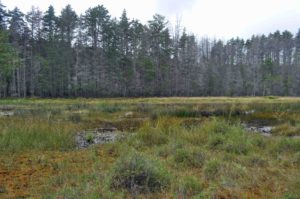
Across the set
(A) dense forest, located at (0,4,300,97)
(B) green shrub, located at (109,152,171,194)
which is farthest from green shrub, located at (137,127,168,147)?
(A) dense forest, located at (0,4,300,97)

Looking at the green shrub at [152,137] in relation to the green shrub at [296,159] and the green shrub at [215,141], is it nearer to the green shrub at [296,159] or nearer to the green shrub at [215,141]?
the green shrub at [215,141]

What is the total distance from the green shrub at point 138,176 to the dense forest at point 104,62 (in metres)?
44.8

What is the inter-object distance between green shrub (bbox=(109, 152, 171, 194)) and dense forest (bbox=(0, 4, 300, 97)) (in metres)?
44.8

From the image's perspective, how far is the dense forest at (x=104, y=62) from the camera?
60469 millimetres

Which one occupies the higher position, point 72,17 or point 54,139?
point 72,17

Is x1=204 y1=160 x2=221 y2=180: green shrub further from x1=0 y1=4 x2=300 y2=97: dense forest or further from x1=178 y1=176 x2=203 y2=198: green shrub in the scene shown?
x1=0 y1=4 x2=300 y2=97: dense forest

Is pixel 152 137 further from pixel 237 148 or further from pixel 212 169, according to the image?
pixel 212 169

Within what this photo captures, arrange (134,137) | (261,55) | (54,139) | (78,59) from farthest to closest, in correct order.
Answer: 1. (261,55)
2. (78,59)
3. (134,137)
4. (54,139)

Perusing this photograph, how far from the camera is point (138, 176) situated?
21.1ft

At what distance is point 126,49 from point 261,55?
1943 inches

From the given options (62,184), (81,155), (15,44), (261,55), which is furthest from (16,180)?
(261,55)

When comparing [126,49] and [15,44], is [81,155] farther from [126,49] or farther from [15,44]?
[126,49]

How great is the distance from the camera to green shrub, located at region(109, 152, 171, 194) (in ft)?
20.5

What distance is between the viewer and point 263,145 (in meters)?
10.7
